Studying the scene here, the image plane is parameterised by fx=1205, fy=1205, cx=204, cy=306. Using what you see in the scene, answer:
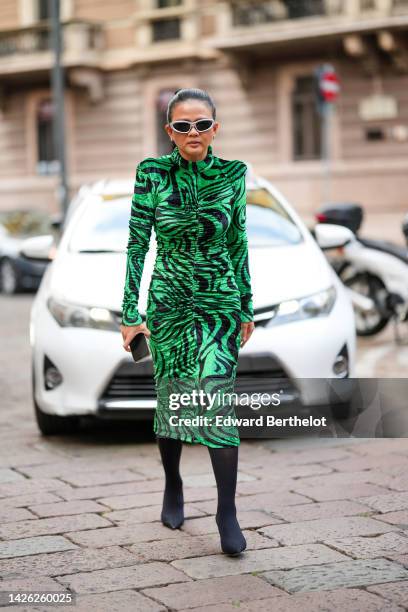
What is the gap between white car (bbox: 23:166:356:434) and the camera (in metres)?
6.22

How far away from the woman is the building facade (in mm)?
17188

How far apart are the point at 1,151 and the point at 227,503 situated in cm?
2728

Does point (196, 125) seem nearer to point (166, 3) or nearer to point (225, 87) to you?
point (225, 87)

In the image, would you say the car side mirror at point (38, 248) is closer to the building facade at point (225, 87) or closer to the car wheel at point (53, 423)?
the car wheel at point (53, 423)

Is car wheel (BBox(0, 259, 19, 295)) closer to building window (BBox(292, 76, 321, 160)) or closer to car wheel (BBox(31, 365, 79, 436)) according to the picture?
building window (BBox(292, 76, 321, 160))

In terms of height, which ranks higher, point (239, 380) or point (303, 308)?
point (303, 308)

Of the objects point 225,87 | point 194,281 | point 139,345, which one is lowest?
point 139,345

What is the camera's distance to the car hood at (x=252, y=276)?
251 inches

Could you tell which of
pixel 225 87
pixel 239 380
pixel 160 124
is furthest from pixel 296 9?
pixel 239 380

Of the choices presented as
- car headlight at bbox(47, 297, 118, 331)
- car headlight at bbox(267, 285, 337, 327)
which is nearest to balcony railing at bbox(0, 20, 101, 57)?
car headlight at bbox(47, 297, 118, 331)

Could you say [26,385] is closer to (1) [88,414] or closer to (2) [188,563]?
(1) [88,414]

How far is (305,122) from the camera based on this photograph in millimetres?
25312

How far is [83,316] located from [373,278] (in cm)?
520

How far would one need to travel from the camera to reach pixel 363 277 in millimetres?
11164
